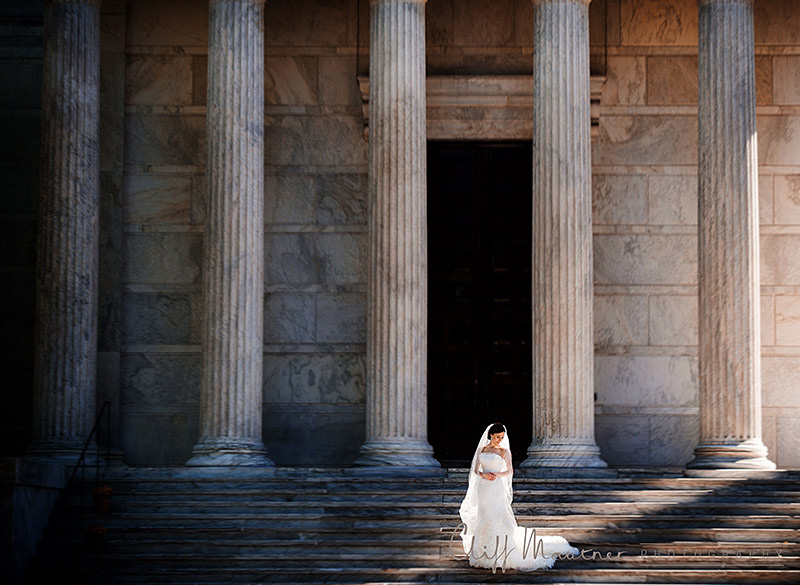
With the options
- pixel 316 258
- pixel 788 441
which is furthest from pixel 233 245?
pixel 788 441

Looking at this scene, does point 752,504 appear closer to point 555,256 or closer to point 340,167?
point 555,256

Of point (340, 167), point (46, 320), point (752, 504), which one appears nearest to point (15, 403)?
point (46, 320)

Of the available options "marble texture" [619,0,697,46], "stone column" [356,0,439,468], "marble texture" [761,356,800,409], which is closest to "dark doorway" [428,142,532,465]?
"marble texture" [619,0,697,46]

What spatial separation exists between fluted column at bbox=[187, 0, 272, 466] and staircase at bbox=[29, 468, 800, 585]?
116 cm

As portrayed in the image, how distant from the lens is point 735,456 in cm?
2570

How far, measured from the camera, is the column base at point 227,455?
25.4m

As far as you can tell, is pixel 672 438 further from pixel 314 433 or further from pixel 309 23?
pixel 309 23

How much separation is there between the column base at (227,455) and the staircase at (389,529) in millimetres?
413

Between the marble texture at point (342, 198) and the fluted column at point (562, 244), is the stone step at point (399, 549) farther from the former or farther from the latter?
the marble texture at point (342, 198)

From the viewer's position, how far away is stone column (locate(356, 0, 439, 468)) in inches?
1016

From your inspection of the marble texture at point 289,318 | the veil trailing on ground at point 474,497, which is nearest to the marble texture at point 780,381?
the marble texture at point 289,318

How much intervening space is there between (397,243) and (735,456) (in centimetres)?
733

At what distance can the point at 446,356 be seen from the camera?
30.1m

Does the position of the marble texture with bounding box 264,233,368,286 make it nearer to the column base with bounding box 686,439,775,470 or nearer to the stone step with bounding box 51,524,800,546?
the column base with bounding box 686,439,775,470
